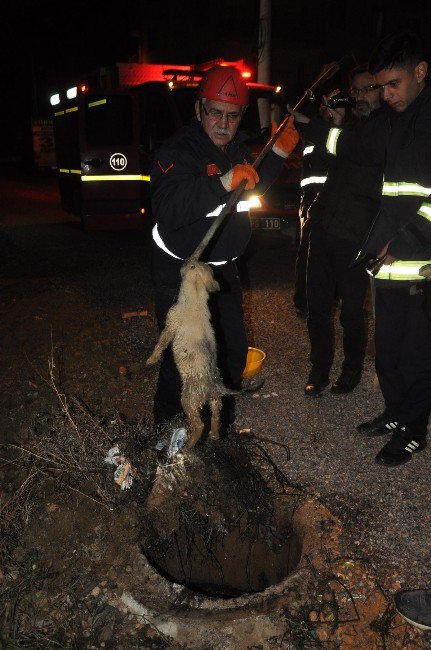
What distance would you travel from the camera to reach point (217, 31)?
88.4 feet

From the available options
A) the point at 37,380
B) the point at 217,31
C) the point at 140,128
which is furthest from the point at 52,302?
the point at 217,31

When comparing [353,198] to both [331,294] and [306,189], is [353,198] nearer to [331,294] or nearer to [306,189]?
[331,294]

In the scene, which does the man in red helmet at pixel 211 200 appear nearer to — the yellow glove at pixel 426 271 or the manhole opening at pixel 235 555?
the manhole opening at pixel 235 555

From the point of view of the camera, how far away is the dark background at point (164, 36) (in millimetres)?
26781

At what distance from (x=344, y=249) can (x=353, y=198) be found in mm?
367

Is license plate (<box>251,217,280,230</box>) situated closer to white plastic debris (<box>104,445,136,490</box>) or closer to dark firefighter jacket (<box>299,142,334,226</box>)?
dark firefighter jacket (<box>299,142,334,226</box>)

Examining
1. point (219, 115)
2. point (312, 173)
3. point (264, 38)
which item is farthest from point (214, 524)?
point (264, 38)

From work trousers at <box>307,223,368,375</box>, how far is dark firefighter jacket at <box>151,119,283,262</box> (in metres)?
1.12

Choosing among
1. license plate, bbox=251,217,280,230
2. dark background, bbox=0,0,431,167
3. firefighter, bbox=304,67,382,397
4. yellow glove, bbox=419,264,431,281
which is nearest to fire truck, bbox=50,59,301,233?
license plate, bbox=251,217,280,230

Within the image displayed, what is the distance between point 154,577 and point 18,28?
4234 centimetres

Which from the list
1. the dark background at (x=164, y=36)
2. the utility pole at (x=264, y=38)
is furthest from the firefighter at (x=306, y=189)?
the dark background at (x=164, y=36)

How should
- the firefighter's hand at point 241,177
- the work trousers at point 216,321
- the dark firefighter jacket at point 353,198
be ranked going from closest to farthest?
the firefighter's hand at point 241,177
the work trousers at point 216,321
the dark firefighter jacket at point 353,198

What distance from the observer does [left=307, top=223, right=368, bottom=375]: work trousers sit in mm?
3912

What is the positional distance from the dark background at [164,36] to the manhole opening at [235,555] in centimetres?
2053
